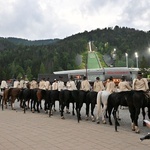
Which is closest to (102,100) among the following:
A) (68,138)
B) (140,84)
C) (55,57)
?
(140,84)

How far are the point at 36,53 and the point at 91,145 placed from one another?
545ft

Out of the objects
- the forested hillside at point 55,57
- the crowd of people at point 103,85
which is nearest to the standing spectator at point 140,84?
the crowd of people at point 103,85

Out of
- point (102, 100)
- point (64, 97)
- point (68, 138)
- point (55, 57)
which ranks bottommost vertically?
point (68, 138)

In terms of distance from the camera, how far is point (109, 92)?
1326 cm

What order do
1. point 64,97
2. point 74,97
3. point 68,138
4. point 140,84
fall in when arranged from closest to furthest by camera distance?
point 68,138 → point 140,84 → point 74,97 → point 64,97

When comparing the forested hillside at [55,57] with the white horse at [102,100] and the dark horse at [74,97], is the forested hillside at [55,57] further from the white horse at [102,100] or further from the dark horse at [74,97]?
A: the white horse at [102,100]

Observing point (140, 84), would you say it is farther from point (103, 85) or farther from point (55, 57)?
point (55, 57)

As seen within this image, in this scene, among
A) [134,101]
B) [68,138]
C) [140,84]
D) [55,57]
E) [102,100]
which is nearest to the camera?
[68,138]

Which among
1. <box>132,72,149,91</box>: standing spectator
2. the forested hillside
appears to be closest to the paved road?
<box>132,72,149,91</box>: standing spectator

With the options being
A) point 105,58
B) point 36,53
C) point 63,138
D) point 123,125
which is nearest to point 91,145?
point 63,138

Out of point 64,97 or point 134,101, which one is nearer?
point 134,101

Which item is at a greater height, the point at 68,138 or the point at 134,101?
the point at 134,101

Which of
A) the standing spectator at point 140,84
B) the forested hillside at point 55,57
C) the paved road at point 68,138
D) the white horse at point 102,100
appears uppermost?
the forested hillside at point 55,57

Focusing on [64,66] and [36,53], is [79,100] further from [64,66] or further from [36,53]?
[36,53]
